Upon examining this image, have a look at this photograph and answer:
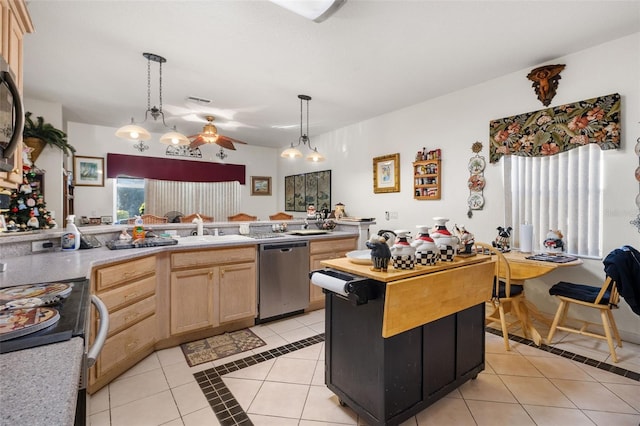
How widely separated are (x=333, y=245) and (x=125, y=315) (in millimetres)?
2168

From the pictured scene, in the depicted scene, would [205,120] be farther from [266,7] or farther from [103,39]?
[266,7]

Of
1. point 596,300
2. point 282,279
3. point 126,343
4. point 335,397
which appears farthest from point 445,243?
point 126,343

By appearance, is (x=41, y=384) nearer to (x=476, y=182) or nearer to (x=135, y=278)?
(x=135, y=278)

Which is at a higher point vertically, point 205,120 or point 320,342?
point 205,120

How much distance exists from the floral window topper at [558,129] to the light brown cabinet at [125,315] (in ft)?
12.1

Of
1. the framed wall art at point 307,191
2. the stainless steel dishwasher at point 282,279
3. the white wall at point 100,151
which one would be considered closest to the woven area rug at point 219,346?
the stainless steel dishwasher at point 282,279

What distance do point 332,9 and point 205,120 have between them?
3.67 meters

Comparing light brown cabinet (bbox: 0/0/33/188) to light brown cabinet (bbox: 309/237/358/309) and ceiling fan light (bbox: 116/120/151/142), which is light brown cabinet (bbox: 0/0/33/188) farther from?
light brown cabinet (bbox: 309/237/358/309)

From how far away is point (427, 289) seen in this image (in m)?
1.66

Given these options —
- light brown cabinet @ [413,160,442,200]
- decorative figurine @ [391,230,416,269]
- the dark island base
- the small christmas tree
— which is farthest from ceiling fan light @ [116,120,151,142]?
light brown cabinet @ [413,160,442,200]

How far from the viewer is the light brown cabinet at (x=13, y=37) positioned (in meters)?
1.41

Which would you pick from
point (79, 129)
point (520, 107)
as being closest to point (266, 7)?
point (520, 107)

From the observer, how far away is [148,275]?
2.43m

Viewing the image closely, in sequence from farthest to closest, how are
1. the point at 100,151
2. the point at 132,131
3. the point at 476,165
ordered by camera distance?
Answer: the point at 100,151 → the point at 476,165 → the point at 132,131
